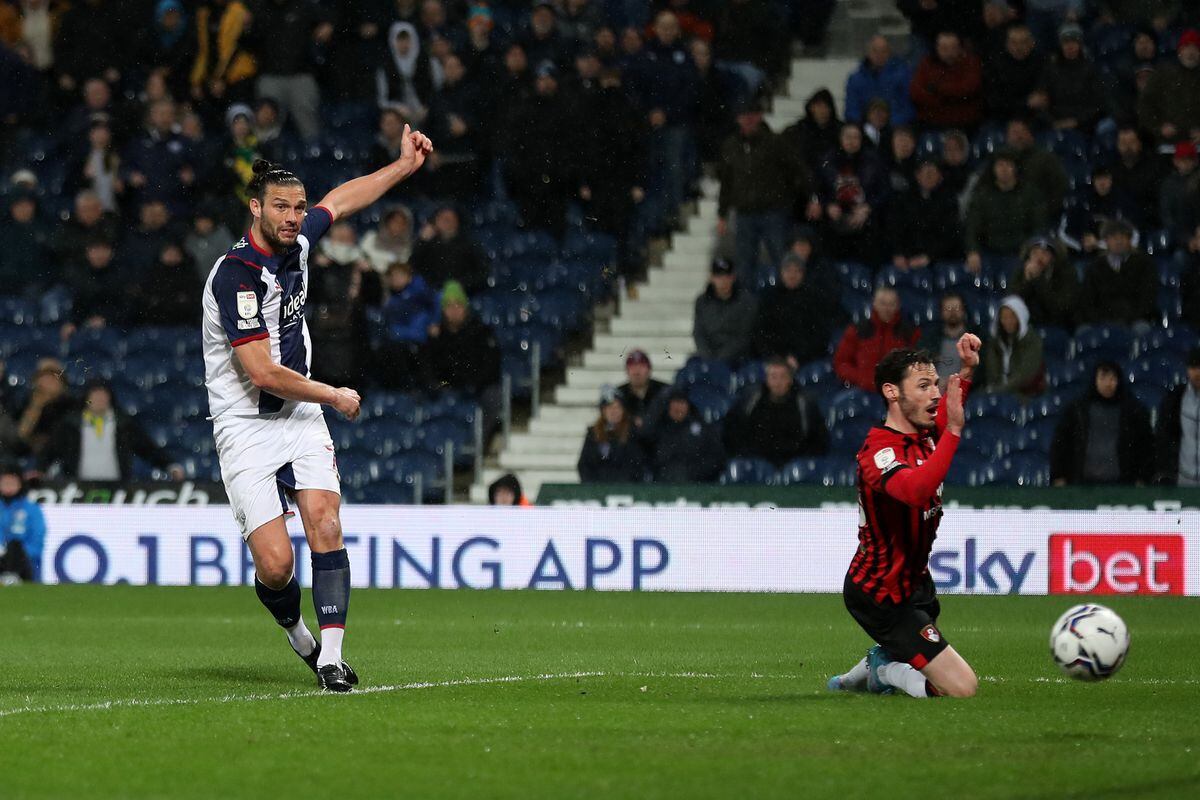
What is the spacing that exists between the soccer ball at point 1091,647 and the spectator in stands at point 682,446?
9688 millimetres

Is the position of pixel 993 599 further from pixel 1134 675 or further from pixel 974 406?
pixel 1134 675

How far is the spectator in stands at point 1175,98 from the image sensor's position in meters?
18.8

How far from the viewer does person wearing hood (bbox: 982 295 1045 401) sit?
17.4 meters

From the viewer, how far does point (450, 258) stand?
19406 millimetres

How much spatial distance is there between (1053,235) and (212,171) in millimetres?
8983

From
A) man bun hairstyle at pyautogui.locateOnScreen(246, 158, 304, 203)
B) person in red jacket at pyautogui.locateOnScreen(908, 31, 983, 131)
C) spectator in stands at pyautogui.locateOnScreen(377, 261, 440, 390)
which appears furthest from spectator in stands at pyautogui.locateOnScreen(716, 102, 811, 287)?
man bun hairstyle at pyautogui.locateOnScreen(246, 158, 304, 203)

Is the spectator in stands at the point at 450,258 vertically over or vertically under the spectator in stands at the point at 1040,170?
under

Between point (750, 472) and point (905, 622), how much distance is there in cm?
943

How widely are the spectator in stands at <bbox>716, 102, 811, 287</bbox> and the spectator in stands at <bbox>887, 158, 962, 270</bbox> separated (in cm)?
97

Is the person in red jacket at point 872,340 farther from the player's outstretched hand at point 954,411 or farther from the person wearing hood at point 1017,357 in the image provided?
the player's outstretched hand at point 954,411

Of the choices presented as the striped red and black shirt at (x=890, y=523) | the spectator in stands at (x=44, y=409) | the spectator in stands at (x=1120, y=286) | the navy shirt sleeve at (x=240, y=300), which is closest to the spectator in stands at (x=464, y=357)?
the spectator in stands at (x=44, y=409)

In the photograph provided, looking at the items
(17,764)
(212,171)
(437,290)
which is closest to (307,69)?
(212,171)

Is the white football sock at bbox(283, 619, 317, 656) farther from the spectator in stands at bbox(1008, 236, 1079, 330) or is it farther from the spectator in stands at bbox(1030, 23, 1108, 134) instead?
the spectator in stands at bbox(1030, 23, 1108, 134)

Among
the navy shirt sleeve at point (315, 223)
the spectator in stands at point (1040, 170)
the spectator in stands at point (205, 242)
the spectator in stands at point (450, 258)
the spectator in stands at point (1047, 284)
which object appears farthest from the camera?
the spectator in stands at point (205, 242)
